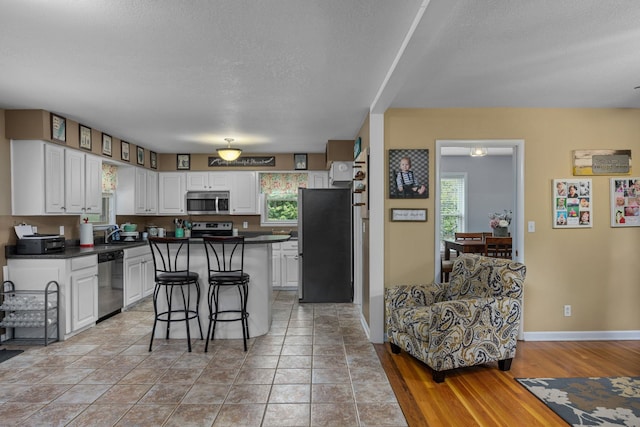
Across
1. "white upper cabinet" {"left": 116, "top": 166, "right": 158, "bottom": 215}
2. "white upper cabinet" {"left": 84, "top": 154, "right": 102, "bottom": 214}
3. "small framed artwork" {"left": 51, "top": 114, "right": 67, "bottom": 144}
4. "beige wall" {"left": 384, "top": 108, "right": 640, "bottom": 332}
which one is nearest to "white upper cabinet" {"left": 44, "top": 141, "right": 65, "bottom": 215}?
"small framed artwork" {"left": 51, "top": 114, "right": 67, "bottom": 144}

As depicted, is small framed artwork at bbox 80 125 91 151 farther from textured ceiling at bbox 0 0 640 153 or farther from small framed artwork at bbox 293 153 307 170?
small framed artwork at bbox 293 153 307 170

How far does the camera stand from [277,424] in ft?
8.16

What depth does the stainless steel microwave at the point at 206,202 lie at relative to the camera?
23.2 feet

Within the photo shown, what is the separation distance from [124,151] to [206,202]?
1622 mm

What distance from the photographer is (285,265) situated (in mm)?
6840

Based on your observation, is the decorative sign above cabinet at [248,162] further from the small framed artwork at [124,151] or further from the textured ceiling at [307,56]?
the textured ceiling at [307,56]

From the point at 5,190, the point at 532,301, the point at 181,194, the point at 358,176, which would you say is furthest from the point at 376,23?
the point at 181,194

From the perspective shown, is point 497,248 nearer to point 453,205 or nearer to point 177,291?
point 453,205

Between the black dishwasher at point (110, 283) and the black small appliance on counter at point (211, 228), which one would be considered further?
the black small appliance on counter at point (211, 228)

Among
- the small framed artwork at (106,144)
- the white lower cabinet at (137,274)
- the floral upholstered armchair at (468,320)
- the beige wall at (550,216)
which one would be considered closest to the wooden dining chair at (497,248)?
the beige wall at (550,216)

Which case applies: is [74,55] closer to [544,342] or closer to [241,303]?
[241,303]

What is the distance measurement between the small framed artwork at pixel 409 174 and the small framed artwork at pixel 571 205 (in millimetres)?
1393

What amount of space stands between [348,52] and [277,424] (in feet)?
8.30

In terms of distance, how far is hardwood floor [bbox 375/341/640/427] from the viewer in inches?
101
